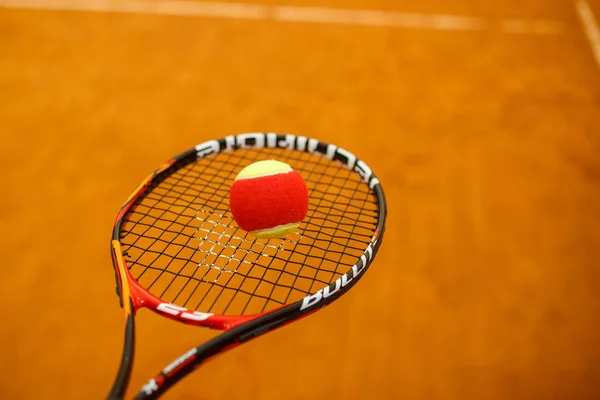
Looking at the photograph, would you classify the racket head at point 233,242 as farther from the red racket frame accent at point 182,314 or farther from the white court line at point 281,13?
the white court line at point 281,13

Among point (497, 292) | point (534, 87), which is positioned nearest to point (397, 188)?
point (497, 292)

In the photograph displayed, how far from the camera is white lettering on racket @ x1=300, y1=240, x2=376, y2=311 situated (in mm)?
751

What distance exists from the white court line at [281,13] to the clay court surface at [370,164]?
0.03 metres

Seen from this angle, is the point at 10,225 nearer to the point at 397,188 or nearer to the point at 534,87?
the point at 397,188

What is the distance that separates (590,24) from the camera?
2.64 metres

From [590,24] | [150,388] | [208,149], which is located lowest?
[590,24]

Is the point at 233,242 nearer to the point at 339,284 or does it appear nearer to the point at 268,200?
the point at 268,200

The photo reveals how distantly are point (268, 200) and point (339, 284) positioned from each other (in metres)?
0.21

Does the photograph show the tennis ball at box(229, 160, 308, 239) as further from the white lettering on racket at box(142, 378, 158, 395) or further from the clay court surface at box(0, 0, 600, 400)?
the clay court surface at box(0, 0, 600, 400)

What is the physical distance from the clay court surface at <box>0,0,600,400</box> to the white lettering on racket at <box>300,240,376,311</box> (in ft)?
1.63

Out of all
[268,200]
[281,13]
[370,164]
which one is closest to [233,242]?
[268,200]

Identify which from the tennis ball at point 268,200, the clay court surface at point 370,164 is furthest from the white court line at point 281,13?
the tennis ball at point 268,200

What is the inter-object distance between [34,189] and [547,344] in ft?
5.46

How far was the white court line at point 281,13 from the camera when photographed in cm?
265
